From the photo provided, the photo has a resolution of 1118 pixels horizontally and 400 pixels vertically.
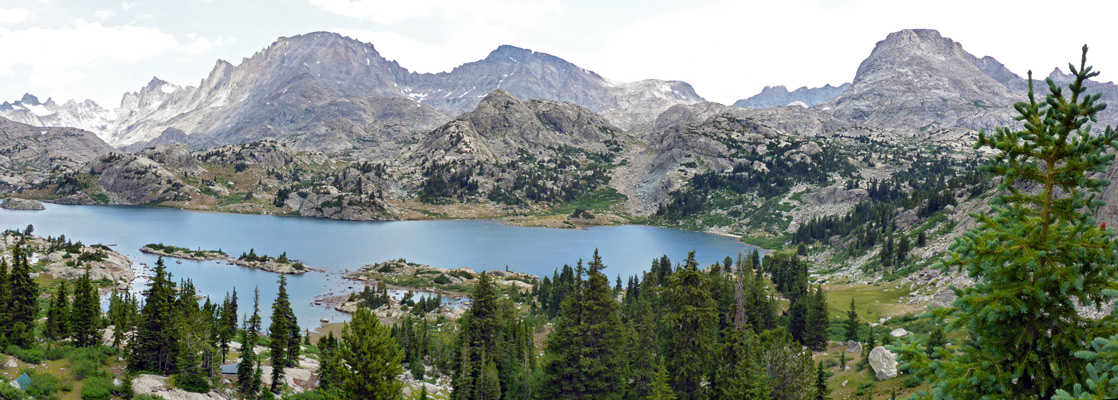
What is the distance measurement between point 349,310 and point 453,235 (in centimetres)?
9648

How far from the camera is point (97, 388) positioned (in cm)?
2758

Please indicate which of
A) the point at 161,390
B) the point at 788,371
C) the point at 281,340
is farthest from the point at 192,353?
the point at 788,371

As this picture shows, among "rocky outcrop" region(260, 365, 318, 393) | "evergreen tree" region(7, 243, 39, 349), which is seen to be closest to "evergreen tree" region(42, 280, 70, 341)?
"evergreen tree" region(7, 243, 39, 349)

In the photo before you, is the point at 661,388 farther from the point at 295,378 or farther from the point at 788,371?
the point at 295,378

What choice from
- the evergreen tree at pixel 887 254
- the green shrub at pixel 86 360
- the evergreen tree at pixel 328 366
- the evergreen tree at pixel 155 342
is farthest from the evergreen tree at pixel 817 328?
the green shrub at pixel 86 360

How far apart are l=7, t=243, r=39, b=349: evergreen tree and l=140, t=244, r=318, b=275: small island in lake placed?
79.9 m

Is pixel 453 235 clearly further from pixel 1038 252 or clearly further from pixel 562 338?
pixel 1038 252

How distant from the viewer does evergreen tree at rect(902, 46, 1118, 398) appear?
30.2ft

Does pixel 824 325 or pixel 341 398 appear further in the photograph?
pixel 824 325

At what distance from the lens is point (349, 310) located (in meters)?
91.4

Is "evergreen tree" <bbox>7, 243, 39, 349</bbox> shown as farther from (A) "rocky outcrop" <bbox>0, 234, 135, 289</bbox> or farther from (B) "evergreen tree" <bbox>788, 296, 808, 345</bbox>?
(B) "evergreen tree" <bbox>788, 296, 808, 345</bbox>

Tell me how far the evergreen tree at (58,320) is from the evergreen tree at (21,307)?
2.95ft

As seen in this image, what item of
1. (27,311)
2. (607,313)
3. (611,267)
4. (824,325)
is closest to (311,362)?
(27,311)

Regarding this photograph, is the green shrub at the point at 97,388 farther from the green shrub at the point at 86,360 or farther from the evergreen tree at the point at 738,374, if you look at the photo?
the evergreen tree at the point at 738,374
